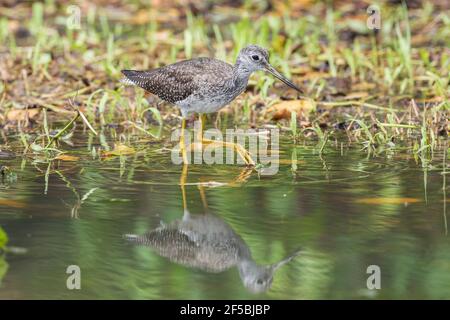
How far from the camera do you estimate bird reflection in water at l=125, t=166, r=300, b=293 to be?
18.3 ft

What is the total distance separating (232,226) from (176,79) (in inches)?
128

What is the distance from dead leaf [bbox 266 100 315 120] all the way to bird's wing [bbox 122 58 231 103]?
1146 mm

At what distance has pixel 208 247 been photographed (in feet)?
20.1

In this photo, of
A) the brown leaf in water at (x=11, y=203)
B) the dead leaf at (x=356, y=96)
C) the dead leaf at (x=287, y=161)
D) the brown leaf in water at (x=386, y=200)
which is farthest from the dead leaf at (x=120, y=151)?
the dead leaf at (x=356, y=96)

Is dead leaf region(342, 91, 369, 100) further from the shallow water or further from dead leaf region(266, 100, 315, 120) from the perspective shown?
the shallow water

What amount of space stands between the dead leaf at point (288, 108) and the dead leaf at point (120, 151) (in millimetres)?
2072

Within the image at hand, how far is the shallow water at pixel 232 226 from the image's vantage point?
17.6 ft

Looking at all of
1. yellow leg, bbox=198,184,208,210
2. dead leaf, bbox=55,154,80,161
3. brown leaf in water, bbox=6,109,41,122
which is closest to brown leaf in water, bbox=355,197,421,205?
yellow leg, bbox=198,184,208,210

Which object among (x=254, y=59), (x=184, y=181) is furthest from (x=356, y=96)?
(x=184, y=181)

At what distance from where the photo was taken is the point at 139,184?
24.7 feet

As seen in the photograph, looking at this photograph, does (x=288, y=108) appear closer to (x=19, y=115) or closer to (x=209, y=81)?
(x=209, y=81)

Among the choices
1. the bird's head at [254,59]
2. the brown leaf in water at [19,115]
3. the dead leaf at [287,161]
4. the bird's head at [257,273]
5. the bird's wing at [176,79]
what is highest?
the bird's head at [254,59]

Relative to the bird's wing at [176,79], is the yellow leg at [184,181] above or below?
below

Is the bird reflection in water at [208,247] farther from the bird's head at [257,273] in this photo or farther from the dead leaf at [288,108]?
the dead leaf at [288,108]
